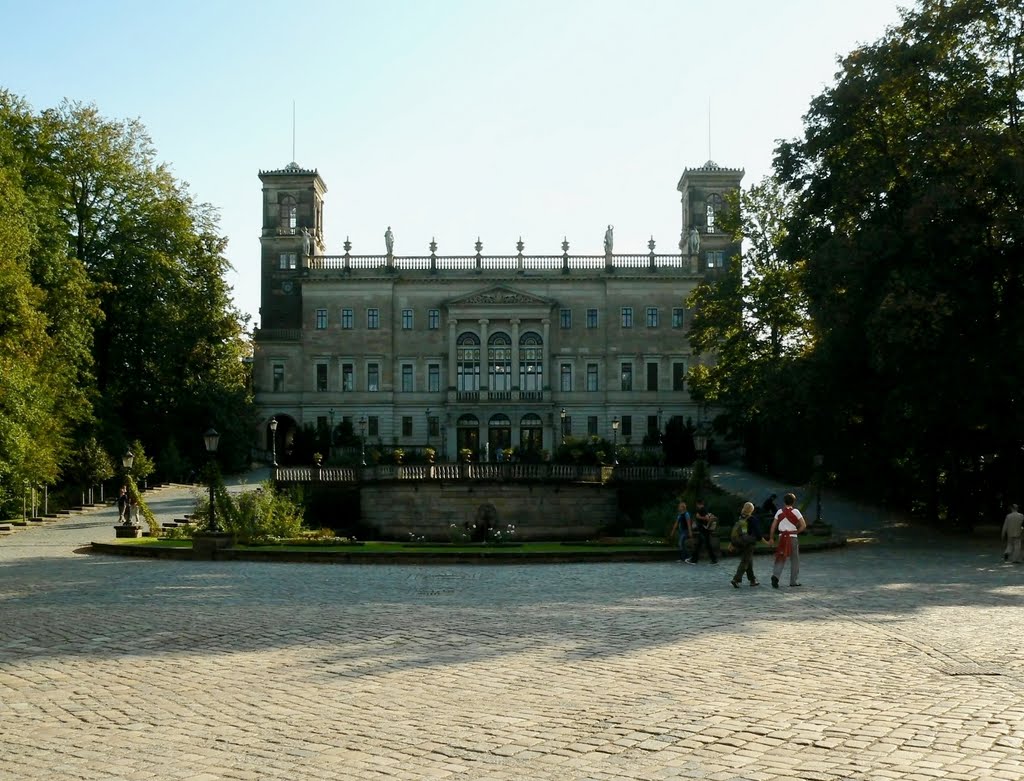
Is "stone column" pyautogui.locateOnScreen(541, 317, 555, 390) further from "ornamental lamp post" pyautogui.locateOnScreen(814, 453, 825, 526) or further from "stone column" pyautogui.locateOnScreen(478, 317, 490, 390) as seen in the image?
"ornamental lamp post" pyautogui.locateOnScreen(814, 453, 825, 526)

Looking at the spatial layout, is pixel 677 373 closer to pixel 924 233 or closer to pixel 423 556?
pixel 924 233

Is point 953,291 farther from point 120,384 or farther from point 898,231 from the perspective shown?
point 120,384

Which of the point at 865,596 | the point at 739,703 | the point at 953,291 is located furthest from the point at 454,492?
the point at 739,703

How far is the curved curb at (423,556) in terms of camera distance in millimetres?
27016

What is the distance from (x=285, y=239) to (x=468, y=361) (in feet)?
52.4

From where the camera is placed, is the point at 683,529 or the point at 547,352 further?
the point at 547,352

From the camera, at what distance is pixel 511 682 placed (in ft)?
37.0

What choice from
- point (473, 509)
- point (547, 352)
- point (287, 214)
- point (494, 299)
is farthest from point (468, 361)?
point (473, 509)

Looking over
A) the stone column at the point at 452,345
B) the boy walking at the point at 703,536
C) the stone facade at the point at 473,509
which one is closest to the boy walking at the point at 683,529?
the boy walking at the point at 703,536

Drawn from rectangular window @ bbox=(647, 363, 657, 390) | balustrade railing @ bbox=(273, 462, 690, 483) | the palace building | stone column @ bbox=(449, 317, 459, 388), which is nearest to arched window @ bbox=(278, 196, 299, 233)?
the palace building

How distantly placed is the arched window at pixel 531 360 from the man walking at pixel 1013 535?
171 feet

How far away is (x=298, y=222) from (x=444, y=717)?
253 ft

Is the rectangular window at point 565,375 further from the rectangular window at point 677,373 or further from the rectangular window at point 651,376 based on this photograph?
the rectangular window at point 677,373

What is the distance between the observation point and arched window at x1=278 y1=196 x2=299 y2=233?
8394 cm
